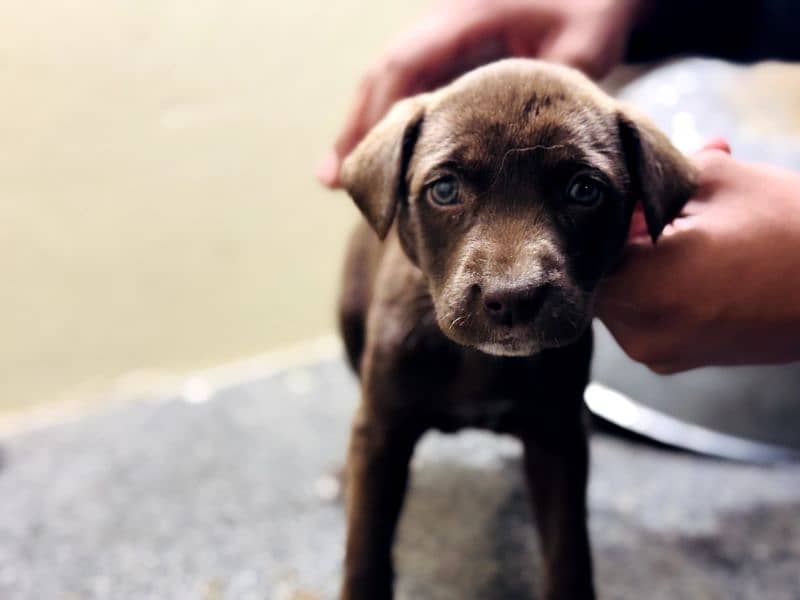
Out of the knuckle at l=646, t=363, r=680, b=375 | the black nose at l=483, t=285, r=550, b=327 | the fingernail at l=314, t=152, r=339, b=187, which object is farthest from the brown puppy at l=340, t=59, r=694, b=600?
the fingernail at l=314, t=152, r=339, b=187

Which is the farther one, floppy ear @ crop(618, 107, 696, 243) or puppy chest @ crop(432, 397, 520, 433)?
puppy chest @ crop(432, 397, 520, 433)

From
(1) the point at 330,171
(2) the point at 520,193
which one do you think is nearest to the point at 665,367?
(2) the point at 520,193

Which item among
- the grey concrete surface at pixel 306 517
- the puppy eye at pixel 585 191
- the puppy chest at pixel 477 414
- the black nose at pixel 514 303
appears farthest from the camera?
the grey concrete surface at pixel 306 517

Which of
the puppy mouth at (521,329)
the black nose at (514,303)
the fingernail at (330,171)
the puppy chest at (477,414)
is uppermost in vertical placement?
the black nose at (514,303)

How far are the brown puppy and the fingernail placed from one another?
26 cm

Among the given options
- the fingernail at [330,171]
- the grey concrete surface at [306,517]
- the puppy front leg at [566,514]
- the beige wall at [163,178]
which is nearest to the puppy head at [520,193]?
the puppy front leg at [566,514]

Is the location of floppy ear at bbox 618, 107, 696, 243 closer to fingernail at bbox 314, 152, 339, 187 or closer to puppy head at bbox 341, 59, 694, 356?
puppy head at bbox 341, 59, 694, 356

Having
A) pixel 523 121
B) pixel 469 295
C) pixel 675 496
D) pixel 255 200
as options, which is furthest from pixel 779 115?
pixel 255 200

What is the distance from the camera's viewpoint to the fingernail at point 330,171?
5.42ft

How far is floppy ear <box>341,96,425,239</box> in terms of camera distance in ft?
3.84

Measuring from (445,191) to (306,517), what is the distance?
0.97 metres

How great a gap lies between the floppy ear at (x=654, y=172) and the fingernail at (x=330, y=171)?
0.66 metres

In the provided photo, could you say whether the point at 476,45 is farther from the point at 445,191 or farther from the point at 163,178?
the point at 163,178

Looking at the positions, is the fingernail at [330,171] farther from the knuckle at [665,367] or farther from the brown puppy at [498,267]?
the knuckle at [665,367]
